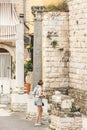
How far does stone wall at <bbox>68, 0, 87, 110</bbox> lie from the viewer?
23672 mm

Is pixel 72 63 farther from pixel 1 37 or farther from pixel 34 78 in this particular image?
pixel 1 37

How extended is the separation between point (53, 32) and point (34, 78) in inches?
89.8

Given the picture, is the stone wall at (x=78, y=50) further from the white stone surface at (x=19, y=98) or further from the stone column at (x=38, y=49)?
the white stone surface at (x=19, y=98)

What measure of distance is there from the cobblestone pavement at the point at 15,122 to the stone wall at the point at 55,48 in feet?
6.06

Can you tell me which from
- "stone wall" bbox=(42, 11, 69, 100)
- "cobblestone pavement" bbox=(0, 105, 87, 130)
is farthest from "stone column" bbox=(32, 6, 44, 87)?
"cobblestone pavement" bbox=(0, 105, 87, 130)

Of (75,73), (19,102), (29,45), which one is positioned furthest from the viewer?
(29,45)

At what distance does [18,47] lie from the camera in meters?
27.5

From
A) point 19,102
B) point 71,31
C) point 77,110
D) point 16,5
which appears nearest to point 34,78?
point 19,102

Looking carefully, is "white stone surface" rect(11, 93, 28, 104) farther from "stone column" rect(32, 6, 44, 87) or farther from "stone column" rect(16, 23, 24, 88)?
"stone column" rect(32, 6, 44, 87)

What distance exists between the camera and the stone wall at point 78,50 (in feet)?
77.7

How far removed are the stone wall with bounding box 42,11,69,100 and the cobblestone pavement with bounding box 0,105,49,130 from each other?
1.85 m

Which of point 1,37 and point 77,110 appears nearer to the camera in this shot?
point 77,110

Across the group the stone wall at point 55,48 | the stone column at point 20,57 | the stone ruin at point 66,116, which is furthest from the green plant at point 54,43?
the stone ruin at point 66,116

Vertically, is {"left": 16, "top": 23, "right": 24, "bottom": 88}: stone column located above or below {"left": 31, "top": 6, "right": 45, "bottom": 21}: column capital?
below
